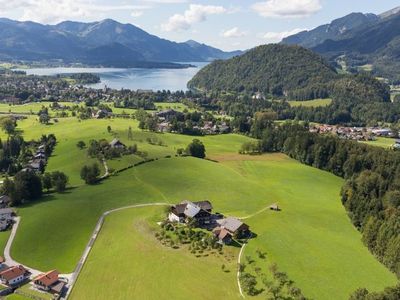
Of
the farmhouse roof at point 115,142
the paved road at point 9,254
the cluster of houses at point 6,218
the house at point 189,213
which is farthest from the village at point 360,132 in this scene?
the paved road at point 9,254

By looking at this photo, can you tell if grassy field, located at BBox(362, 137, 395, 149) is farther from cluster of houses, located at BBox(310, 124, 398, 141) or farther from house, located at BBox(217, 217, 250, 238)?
house, located at BBox(217, 217, 250, 238)

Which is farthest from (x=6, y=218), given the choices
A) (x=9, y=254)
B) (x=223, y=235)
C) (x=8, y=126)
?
(x=8, y=126)

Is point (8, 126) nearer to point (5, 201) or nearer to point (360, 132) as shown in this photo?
point (5, 201)

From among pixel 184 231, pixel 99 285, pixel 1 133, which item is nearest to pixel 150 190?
pixel 184 231

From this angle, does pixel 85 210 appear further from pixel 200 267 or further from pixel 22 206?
pixel 200 267

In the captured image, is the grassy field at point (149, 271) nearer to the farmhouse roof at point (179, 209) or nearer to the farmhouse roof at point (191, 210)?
the farmhouse roof at point (179, 209)
